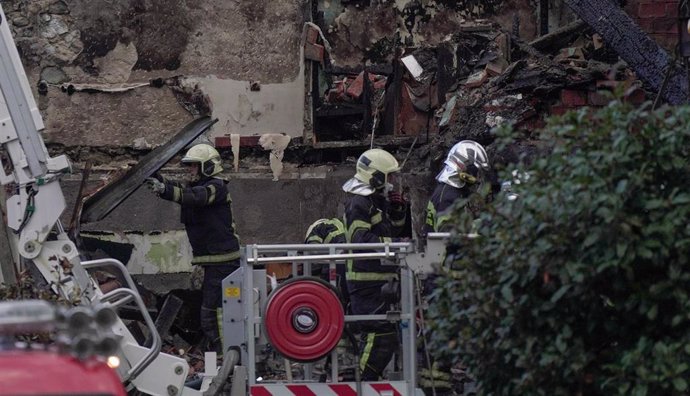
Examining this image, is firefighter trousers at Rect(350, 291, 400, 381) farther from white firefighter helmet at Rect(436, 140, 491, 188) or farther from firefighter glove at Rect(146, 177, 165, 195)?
firefighter glove at Rect(146, 177, 165, 195)

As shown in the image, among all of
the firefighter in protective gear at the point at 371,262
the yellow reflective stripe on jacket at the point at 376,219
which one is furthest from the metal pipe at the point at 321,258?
the yellow reflective stripe on jacket at the point at 376,219

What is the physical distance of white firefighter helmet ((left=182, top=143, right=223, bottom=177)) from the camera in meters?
10.8

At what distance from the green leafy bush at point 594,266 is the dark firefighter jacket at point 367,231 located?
2.48m

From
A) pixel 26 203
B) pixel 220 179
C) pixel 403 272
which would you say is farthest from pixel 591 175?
pixel 220 179

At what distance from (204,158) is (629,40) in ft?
11.5

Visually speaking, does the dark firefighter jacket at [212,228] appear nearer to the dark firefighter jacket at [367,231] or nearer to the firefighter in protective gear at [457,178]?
the dark firefighter jacket at [367,231]

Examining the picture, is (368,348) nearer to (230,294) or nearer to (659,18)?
(230,294)

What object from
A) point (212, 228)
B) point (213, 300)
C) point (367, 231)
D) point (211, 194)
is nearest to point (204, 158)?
point (211, 194)

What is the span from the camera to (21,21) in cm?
1302

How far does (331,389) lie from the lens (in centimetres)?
775

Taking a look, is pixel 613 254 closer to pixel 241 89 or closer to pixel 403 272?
pixel 403 272

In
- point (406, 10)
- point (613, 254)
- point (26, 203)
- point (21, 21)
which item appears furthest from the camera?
point (406, 10)

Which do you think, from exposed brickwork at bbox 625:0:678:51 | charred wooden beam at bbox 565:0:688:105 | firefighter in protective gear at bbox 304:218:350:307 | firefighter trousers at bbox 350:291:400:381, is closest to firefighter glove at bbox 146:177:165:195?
firefighter in protective gear at bbox 304:218:350:307

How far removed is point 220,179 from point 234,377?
320 centimetres
